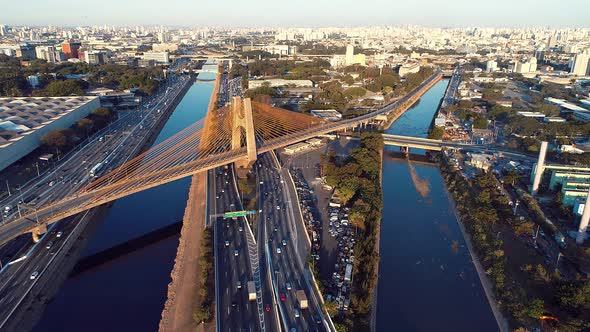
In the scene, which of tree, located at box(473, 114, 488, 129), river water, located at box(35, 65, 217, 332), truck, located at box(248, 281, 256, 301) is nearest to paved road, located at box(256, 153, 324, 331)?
truck, located at box(248, 281, 256, 301)

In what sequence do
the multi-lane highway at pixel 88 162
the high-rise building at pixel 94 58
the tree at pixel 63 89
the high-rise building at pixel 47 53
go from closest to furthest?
the multi-lane highway at pixel 88 162, the tree at pixel 63 89, the high-rise building at pixel 94 58, the high-rise building at pixel 47 53

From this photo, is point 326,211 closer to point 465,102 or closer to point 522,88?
point 465,102

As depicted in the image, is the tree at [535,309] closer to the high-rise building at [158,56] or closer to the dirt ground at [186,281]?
the dirt ground at [186,281]

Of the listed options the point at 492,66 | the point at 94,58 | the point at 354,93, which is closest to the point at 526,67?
the point at 492,66

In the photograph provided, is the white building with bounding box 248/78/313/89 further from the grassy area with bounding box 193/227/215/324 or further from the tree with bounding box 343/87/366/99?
the grassy area with bounding box 193/227/215/324

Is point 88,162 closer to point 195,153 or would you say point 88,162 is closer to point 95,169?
point 95,169

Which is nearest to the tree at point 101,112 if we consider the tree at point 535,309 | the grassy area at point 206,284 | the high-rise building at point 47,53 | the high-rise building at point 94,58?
the grassy area at point 206,284

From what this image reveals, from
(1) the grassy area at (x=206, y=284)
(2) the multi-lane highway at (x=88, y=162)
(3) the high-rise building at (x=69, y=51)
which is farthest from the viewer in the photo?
(3) the high-rise building at (x=69, y=51)
